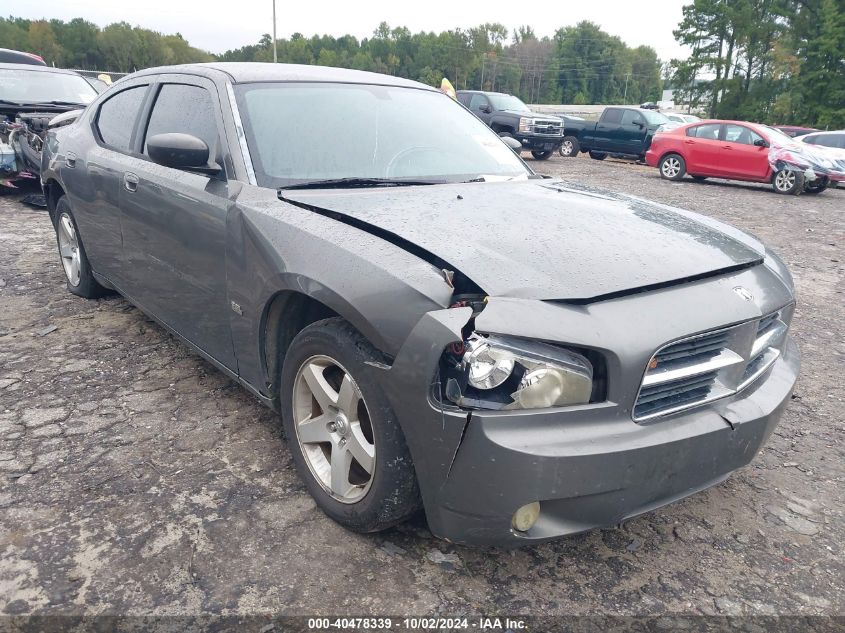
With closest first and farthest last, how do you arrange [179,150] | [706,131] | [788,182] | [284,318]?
[284,318], [179,150], [788,182], [706,131]

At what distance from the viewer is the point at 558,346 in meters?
1.86

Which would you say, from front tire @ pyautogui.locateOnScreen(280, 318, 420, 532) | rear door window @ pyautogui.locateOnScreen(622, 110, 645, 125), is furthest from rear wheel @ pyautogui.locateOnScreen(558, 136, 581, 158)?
front tire @ pyautogui.locateOnScreen(280, 318, 420, 532)

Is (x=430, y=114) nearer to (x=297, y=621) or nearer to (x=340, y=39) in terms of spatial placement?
(x=297, y=621)

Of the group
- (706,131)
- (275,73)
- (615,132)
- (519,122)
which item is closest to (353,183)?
(275,73)

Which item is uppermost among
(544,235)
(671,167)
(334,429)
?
(544,235)

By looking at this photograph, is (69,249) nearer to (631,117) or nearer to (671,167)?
(671,167)

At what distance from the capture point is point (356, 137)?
10.1ft

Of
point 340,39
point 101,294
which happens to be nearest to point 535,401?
point 101,294

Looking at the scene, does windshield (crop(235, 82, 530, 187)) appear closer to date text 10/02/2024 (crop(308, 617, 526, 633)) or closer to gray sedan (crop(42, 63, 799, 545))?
gray sedan (crop(42, 63, 799, 545))

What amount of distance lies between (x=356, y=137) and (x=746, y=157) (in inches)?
522

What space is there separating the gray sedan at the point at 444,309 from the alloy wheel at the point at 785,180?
1216 cm

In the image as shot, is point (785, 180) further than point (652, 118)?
No

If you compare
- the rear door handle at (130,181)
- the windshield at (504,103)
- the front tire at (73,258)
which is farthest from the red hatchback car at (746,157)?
the rear door handle at (130,181)

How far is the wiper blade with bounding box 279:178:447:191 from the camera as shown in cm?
275
